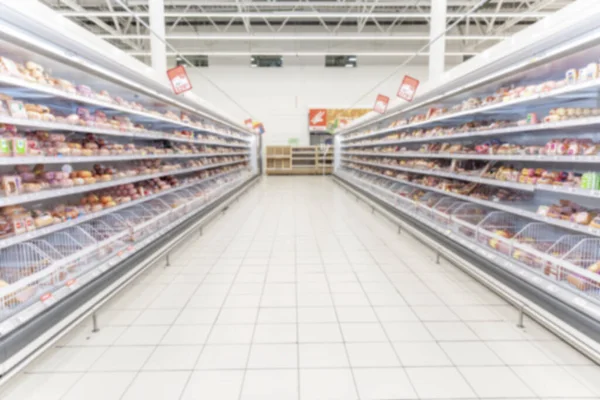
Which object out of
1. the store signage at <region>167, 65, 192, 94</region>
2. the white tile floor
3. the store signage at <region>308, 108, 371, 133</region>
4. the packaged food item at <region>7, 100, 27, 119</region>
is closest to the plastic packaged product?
the white tile floor

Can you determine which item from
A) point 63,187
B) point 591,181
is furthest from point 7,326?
point 591,181

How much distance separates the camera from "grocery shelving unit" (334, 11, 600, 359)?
8.83 ft

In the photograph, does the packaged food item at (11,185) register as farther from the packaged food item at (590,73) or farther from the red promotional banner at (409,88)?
the red promotional banner at (409,88)

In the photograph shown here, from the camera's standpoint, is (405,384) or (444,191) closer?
(405,384)

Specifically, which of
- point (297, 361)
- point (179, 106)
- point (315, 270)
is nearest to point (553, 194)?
point (315, 270)

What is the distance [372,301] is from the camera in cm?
357

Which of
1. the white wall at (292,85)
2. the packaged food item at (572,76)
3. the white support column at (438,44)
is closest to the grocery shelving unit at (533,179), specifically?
the packaged food item at (572,76)

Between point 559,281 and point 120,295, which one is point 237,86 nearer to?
point 120,295

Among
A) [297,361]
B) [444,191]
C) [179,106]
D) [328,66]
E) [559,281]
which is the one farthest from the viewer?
[328,66]

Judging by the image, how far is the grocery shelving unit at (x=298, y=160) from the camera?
19281mm

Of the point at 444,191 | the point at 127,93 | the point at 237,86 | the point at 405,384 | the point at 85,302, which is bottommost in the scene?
the point at 405,384

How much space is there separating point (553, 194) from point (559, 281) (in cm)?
139

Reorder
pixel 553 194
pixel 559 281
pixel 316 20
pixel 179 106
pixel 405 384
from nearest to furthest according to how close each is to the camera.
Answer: pixel 405 384
pixel 559 281
pixel 553 194
pixel 179 106
pixel 316 20

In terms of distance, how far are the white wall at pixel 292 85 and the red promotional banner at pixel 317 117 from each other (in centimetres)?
44
